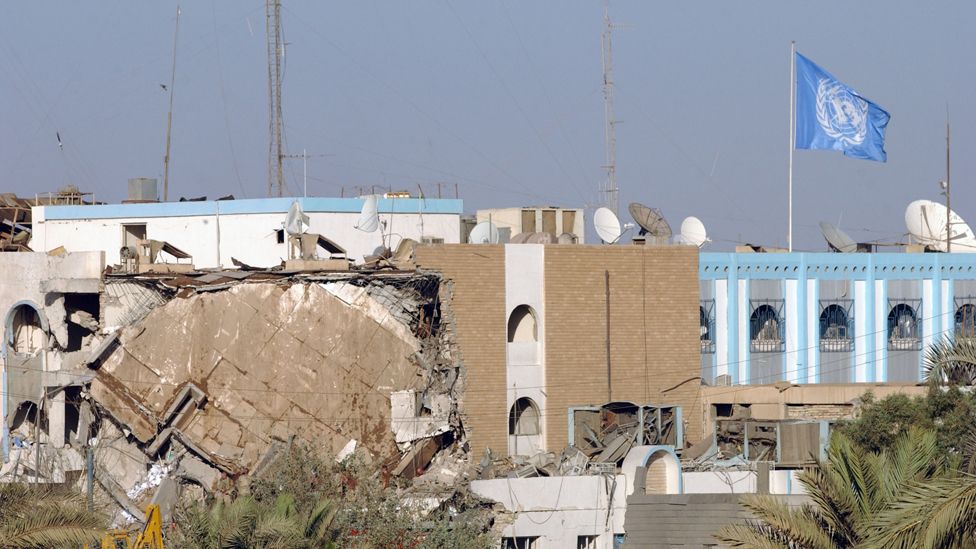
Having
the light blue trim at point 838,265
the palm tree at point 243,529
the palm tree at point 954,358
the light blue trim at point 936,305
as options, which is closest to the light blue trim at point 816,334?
the light blue trim at point 838,265

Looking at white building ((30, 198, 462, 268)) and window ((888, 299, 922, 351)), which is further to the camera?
window ((888, 299, 922, 351))

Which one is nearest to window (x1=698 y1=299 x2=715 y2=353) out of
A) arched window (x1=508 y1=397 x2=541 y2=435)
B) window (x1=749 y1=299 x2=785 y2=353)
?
window (x1=749 y1=299 x2=785 y2=353)

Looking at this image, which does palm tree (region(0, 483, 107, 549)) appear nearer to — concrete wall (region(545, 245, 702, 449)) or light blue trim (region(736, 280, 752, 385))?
concrete wall (region(545, 245, 702, 449))

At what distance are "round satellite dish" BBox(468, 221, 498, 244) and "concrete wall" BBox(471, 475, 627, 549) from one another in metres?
7.12

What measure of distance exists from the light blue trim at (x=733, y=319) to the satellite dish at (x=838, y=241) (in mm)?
3999

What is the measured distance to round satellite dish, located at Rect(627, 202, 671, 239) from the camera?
35.6 m

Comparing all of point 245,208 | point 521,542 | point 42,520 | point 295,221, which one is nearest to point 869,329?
point 521,542

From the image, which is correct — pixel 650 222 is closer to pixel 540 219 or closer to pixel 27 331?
pixel 540 219

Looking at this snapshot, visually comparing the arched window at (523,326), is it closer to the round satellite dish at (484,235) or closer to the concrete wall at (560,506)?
the round satellite dish at (484,235)

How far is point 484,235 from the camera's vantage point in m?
34.5

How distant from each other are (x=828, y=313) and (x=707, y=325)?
342 centimetres

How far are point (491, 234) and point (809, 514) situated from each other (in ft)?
60.0

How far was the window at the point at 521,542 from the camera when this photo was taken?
28.6 m

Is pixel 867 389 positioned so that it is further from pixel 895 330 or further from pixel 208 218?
pixel 208 218
